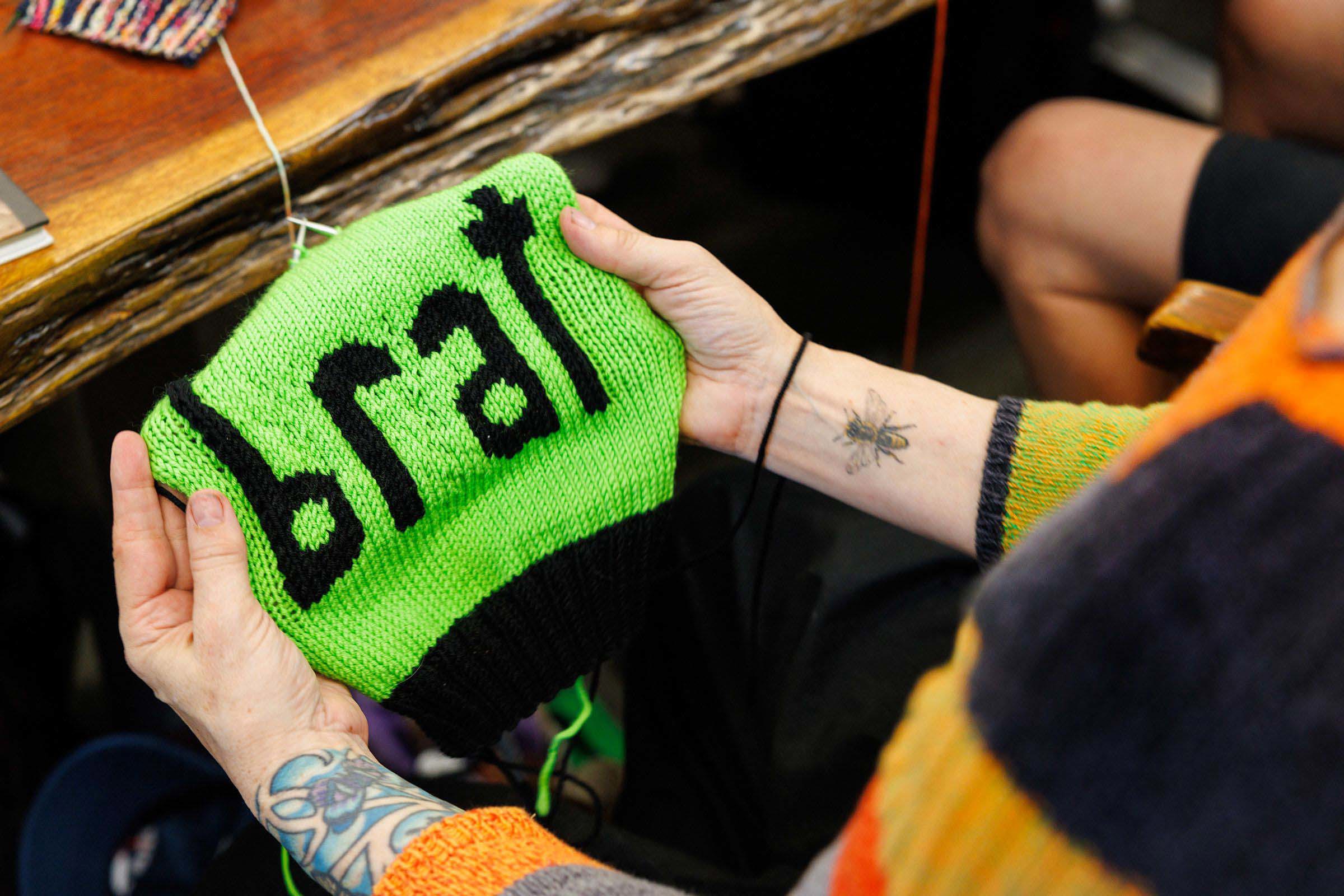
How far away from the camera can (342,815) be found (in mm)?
601

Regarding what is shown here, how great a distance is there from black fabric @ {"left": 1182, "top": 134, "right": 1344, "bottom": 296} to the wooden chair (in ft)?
0.49

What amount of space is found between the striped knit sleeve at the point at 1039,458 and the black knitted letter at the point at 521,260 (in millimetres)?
331

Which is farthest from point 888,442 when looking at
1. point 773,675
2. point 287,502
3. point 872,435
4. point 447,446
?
point 287,502

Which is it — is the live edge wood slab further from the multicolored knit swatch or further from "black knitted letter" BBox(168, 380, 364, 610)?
"black knitted letter" BBox(168, 380, 364, 610)

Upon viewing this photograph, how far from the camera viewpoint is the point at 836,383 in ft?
2.71

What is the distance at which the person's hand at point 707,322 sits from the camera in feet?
2.34

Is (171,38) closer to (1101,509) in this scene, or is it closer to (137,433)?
(137,433)

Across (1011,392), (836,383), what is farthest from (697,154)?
(836,383)

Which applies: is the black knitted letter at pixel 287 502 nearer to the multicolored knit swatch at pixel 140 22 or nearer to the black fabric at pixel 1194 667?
the multicolored knit swatch at pixel 140 22

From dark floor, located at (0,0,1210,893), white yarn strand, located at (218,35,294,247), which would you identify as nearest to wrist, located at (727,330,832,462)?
white yarn strand, located at (218,35,294,247)

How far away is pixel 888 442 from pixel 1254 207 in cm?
49

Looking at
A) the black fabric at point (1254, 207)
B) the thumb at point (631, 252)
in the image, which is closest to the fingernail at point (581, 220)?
the thumb at point (631, 252)

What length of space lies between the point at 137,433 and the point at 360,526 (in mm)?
147

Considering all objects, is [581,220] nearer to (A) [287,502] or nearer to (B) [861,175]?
(A) [287,502]
